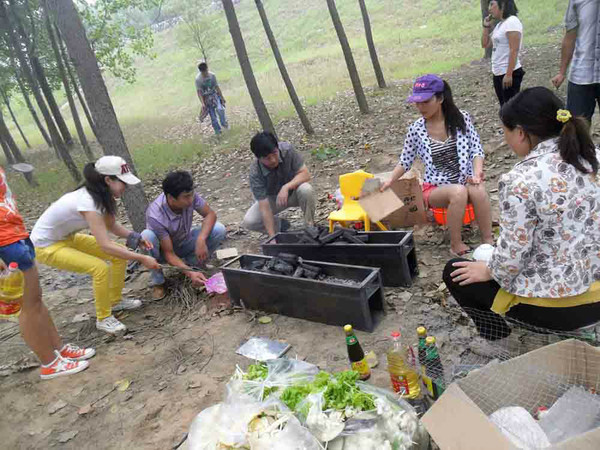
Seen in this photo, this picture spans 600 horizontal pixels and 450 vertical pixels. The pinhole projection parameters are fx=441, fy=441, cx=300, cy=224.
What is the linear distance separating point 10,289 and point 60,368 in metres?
0.90

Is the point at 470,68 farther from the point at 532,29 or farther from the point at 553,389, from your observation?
the point at 553,389

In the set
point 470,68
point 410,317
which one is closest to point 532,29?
point 470,68

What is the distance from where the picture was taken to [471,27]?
2147cm

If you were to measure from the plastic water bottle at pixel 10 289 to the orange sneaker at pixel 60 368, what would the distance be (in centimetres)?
66

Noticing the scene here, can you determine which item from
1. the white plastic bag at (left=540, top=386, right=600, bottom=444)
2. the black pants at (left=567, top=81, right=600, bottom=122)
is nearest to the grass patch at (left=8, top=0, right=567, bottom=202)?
the black pants at (left=567, top=81, right=600, bottom=122)

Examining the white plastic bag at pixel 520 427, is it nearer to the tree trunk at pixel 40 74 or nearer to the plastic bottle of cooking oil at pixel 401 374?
the plastic bottle of cooking oil at pixel 401 374

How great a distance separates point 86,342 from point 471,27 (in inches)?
901

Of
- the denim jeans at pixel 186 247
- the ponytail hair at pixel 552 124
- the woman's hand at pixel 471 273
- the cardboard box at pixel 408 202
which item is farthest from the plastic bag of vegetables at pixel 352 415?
the denim jeans at pixel 186 247

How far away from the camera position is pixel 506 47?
5.68m

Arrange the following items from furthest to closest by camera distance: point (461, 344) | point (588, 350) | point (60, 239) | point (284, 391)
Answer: point (60, 239)
point (461, 344)
point (284, 391)
point (588, 350)

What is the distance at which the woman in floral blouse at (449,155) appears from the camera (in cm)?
382

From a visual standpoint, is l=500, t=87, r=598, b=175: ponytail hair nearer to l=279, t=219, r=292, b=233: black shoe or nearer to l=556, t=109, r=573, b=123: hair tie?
l=556, t=109, r=573, b=123: hair tie

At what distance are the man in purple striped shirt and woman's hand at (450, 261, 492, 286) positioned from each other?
2.67 meters

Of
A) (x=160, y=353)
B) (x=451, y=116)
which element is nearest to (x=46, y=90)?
(x=160, y=353)
